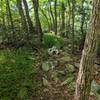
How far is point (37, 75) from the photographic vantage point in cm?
630

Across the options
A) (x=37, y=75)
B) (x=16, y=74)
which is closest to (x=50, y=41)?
(x=37, y=75)

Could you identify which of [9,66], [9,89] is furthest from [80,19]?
[9,89]

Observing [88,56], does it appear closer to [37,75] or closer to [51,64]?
[37,75]

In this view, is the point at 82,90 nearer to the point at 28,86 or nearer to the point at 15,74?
the point at 28,86

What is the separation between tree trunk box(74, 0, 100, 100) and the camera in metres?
4.01

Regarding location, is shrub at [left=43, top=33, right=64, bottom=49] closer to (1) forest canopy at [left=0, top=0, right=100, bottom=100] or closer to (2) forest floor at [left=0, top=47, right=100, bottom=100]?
(1) forest canopy at [left=0, top=0, right=100, bottom=100]

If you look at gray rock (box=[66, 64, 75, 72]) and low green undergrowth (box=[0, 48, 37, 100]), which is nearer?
low green undergrowth (box=[0, 48, 37, 100])

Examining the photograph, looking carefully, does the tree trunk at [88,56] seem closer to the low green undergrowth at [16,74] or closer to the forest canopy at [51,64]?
the forest canopy at [51,64]

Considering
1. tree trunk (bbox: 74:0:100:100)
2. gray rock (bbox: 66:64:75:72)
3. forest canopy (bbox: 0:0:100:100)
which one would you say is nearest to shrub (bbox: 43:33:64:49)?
forest canopy (bbox: 0:0:100:100)

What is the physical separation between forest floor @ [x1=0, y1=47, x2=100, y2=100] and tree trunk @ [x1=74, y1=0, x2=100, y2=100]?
3.92ft

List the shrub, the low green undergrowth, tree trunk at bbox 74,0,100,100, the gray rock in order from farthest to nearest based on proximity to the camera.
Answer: the shrub
the gray rock
the low green undergrowth
tree trunk at bbox 74,0,100,100

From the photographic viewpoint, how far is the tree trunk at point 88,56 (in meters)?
4.01

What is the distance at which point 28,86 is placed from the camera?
5.83m

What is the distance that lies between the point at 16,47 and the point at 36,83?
2.21 metres
